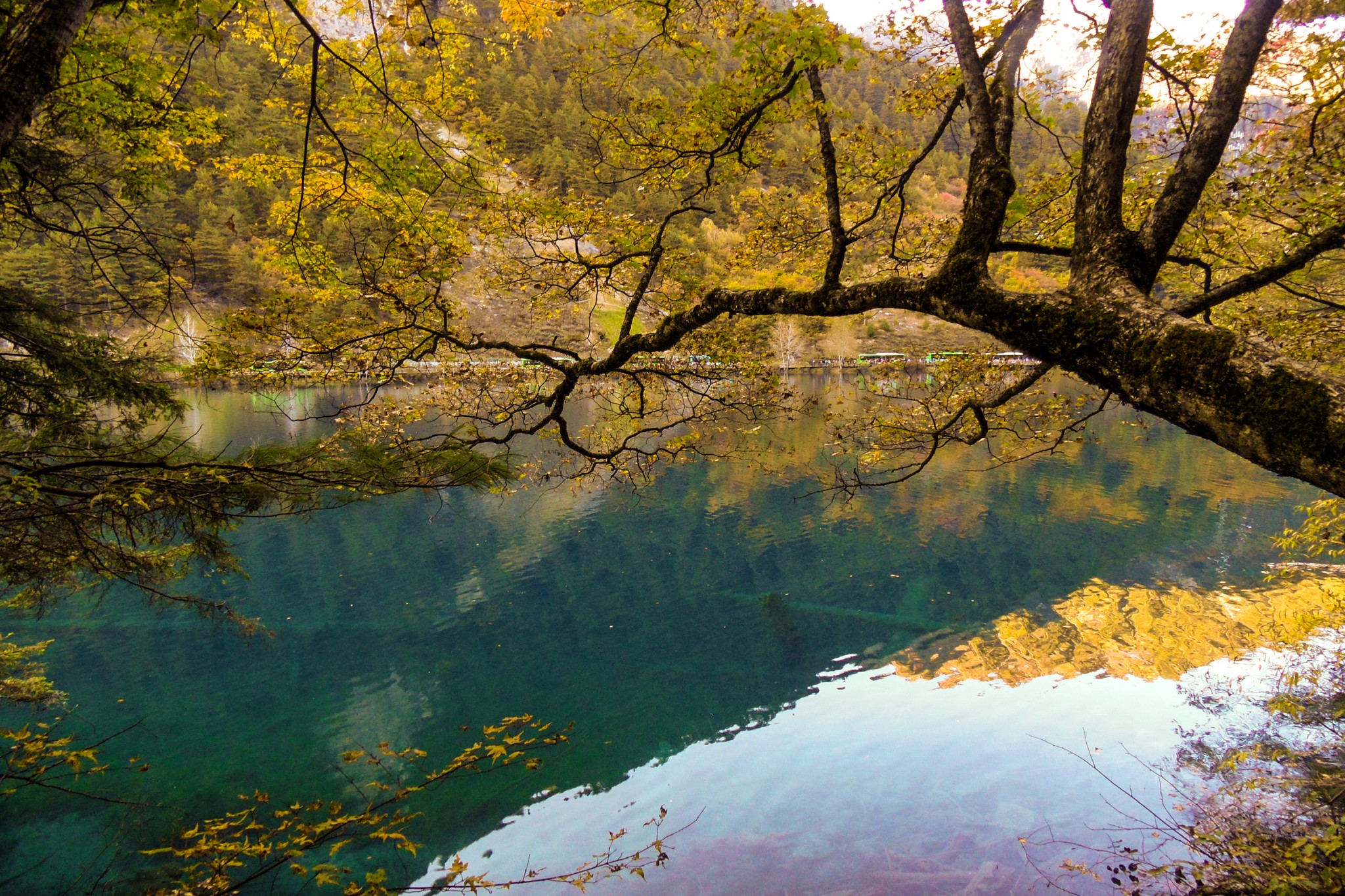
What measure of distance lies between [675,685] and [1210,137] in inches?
383

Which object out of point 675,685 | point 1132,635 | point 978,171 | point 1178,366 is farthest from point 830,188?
point 1132,635

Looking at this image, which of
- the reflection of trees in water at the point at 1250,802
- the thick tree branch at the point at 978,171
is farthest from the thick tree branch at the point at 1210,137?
the reflection of trees in water at the point at 1250,802

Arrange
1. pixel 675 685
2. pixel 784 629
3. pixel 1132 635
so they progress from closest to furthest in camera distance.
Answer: pixel 675 685 → pixel 1132 635 → pixel 784 629

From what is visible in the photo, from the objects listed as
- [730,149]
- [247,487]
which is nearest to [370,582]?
[247,487]

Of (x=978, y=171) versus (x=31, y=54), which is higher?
(x=31, y=54)

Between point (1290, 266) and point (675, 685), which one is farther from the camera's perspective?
point (675, 685)

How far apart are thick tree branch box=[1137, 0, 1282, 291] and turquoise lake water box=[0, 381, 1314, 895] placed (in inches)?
192

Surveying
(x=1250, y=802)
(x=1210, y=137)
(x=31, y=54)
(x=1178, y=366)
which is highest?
(x=31, y=54)

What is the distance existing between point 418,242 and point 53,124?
8.21ft

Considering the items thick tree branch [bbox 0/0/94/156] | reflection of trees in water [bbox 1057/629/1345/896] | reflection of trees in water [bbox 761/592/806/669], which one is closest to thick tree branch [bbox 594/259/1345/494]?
thick tree branch [bbox 0/0/94/156]

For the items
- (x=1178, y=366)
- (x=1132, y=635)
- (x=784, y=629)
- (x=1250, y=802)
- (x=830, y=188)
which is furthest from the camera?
(x=784, y=629)

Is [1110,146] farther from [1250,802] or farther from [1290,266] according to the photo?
[1250,802]

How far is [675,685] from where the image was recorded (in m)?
10.3

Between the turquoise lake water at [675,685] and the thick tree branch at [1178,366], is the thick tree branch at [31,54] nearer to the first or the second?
the thick tree branch at [1178,366]
